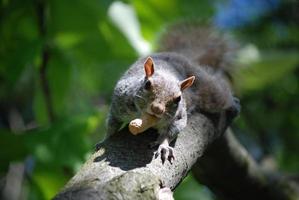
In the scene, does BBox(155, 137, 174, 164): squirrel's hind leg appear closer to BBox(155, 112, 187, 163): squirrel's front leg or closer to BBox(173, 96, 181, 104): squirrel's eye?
BBox(155, 112, 187, 163): squirrel's front leg

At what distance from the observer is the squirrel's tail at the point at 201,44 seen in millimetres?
2064

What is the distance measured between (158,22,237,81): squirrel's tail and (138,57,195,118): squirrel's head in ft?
2.11

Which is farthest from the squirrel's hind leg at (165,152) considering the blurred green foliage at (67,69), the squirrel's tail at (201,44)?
the squirrel's tail at (201,44)

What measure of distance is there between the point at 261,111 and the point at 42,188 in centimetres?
167

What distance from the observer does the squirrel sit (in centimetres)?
133

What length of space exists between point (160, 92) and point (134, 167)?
0.36 metres

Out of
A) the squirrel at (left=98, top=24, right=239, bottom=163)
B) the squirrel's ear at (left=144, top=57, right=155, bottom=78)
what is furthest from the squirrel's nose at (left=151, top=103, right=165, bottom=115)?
the squirrel's ear at (left=144, top=57, right=155, bottom=78)

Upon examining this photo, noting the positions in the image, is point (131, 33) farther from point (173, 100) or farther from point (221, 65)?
point (173, 100)

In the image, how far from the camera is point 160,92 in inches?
53.7

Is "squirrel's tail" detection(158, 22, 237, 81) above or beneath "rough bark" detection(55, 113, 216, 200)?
above

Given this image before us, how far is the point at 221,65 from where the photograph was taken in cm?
214

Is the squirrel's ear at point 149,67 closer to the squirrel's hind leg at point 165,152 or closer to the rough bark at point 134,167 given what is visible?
the rough bark at point 134,167

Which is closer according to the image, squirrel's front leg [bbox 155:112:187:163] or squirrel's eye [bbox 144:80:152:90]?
squirrel's front leg [bbox 155:112:187:163]

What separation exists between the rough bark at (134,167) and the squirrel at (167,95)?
0.09ft
